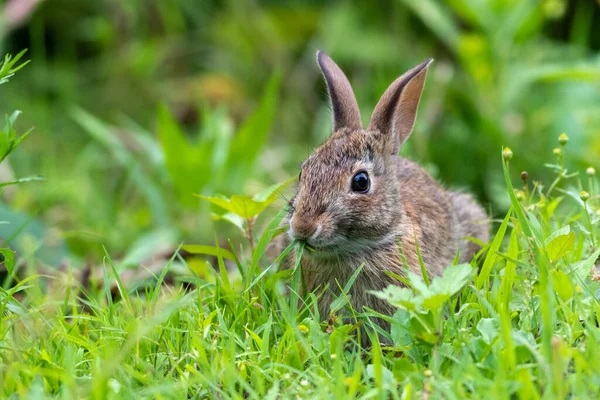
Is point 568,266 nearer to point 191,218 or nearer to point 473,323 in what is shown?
point 473,323

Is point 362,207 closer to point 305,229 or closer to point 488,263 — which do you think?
point 305,229

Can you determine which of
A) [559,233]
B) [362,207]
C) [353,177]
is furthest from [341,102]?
[559,233]

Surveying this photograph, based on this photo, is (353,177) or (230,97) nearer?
(353,177)

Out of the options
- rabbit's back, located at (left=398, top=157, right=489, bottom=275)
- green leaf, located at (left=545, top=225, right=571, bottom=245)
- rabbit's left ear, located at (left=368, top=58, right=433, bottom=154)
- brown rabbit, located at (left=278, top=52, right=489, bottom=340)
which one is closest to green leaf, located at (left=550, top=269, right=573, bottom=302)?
green leaf, located at (left=545, top=225, right=571, bottom=245)

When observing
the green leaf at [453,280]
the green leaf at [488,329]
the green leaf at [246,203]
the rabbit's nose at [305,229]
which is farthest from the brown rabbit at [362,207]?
the green leaf at [488,329]

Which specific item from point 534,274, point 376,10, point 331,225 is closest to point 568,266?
point 534,274

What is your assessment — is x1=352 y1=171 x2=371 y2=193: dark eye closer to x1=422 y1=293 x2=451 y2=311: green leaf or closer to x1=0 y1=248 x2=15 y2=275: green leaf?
x1=422 y1=293 x2=451 y2=311: green leaf
